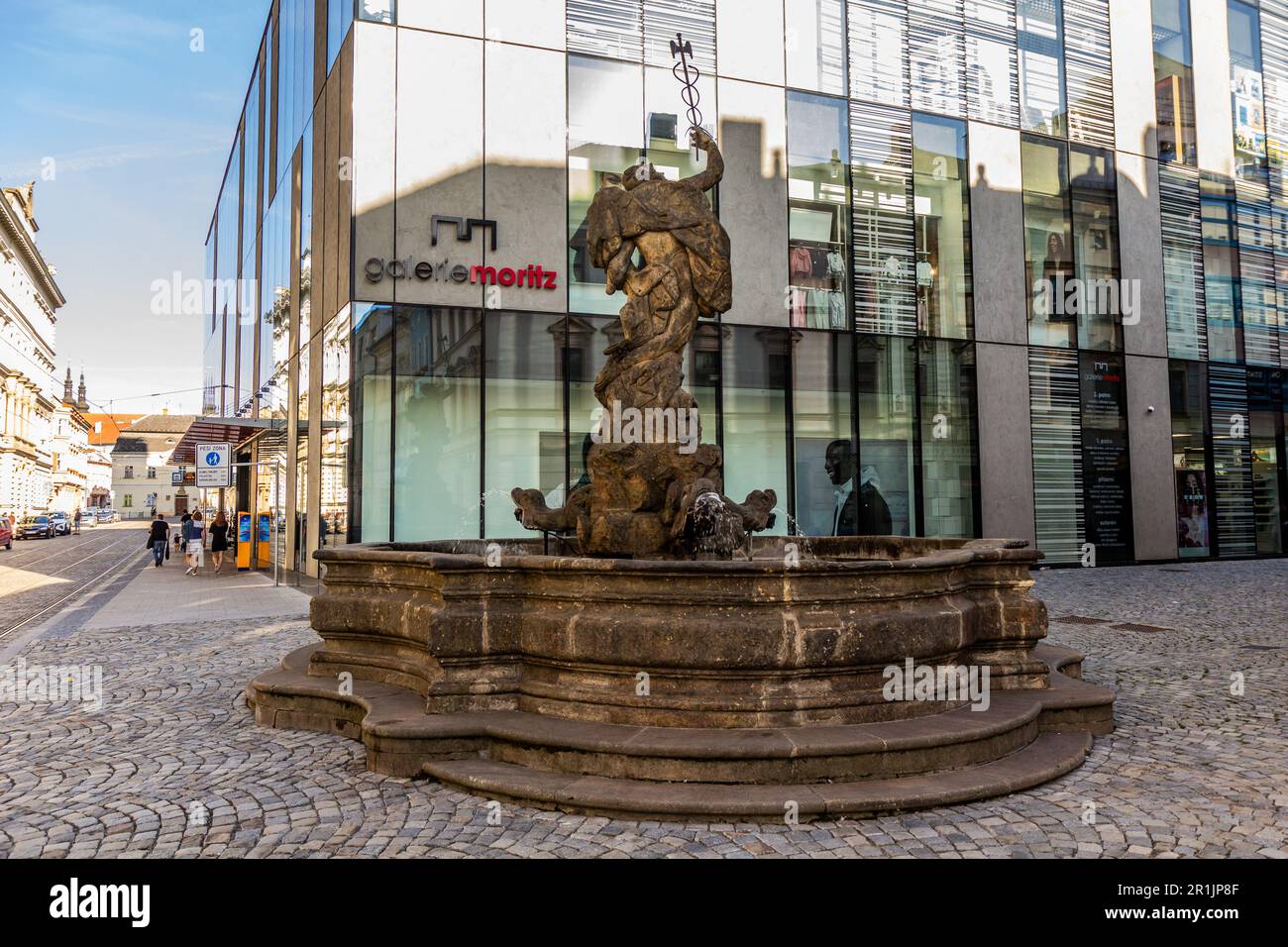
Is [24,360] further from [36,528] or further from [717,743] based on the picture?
[717,743]

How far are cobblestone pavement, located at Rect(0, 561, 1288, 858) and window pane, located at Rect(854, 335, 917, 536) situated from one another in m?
10.3

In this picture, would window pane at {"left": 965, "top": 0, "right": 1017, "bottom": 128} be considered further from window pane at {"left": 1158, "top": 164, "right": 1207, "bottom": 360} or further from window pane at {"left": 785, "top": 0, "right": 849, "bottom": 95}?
window pane at {"left": 1158, "top": 164, "right": 1207, "bottom": 360}

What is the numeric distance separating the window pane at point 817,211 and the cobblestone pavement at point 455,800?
1118 centimetres

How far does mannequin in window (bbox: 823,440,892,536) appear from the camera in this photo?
1795 centimetres

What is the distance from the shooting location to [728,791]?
4.37 metres

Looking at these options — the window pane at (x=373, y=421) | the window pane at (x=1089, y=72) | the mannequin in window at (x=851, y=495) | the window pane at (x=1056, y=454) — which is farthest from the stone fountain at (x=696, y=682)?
the window pane at (x=1089, y=72)

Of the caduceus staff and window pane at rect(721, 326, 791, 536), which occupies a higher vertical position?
the caduceus staff

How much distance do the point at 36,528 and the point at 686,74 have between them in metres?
47.6

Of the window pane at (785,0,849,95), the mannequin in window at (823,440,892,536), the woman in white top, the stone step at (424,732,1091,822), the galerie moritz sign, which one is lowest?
the stone step at (424,732,1091,822)

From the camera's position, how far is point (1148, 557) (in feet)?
67.3

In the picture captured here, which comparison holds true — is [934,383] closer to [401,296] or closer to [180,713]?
[401,296]

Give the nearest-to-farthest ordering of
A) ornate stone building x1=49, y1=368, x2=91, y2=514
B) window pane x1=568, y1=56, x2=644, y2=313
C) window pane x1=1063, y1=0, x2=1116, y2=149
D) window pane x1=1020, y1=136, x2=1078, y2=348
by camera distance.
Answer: window pane x1=568, y1=56, x2=644, y2=313 < window pane x1=1020, y1=136, x2=1078, y2=348 < window pane x1=1063, y1=0, x2=1116, y2=149 < ornate stone building x1=49, y1=368, x2=91, y2=514

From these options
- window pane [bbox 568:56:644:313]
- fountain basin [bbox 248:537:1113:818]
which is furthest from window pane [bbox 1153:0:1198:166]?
fountain basin [bbox 248:537:1113:818]
